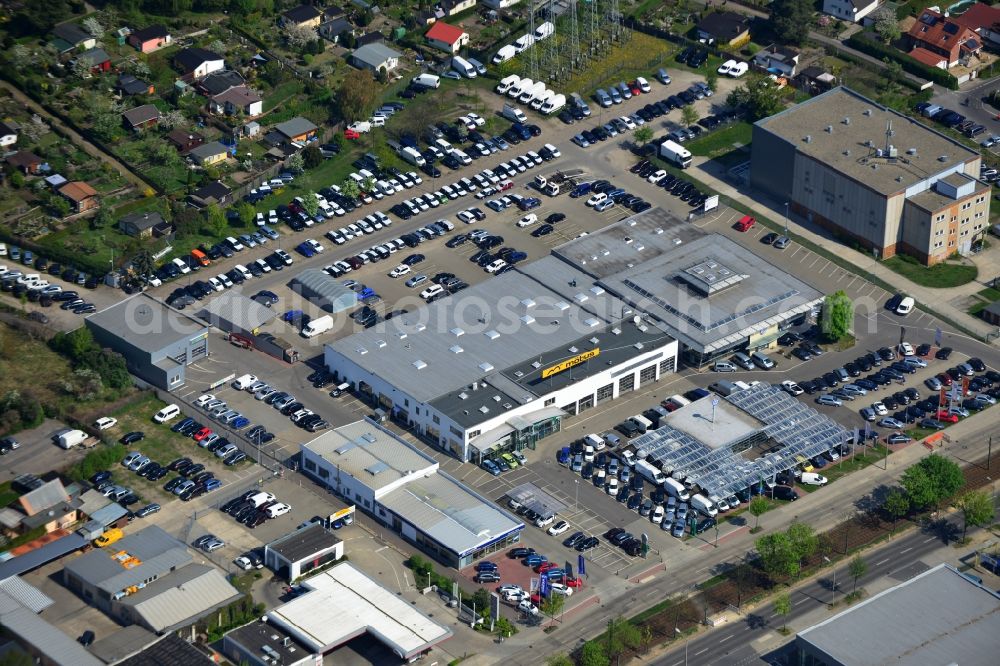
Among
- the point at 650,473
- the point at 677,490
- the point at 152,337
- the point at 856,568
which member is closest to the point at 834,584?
the point at 856,568

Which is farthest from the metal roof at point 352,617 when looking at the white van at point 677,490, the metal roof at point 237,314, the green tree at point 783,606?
the metal roof at point 237,314

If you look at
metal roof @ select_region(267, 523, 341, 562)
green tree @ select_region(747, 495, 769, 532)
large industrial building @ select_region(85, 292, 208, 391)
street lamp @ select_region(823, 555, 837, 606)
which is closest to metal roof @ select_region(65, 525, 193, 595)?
metal roof @ select_region(267, 523, 341, 562)

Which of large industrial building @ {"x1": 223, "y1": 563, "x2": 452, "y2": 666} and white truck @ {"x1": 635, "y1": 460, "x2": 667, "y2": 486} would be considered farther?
white truck @ {"x1": 635, "y1": 460, "x2": 667, "y2": 486}

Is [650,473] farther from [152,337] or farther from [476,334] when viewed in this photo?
[152,337]

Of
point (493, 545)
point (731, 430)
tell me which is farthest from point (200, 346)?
point (731, 430)

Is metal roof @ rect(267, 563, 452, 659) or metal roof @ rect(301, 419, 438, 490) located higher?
metal roof @ rect(301, 419, 438, 490)

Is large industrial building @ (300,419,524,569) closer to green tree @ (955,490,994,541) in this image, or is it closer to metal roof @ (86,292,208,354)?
metal roof @ (86,292,208,354)

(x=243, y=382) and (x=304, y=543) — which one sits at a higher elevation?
(x=243, y=382)
